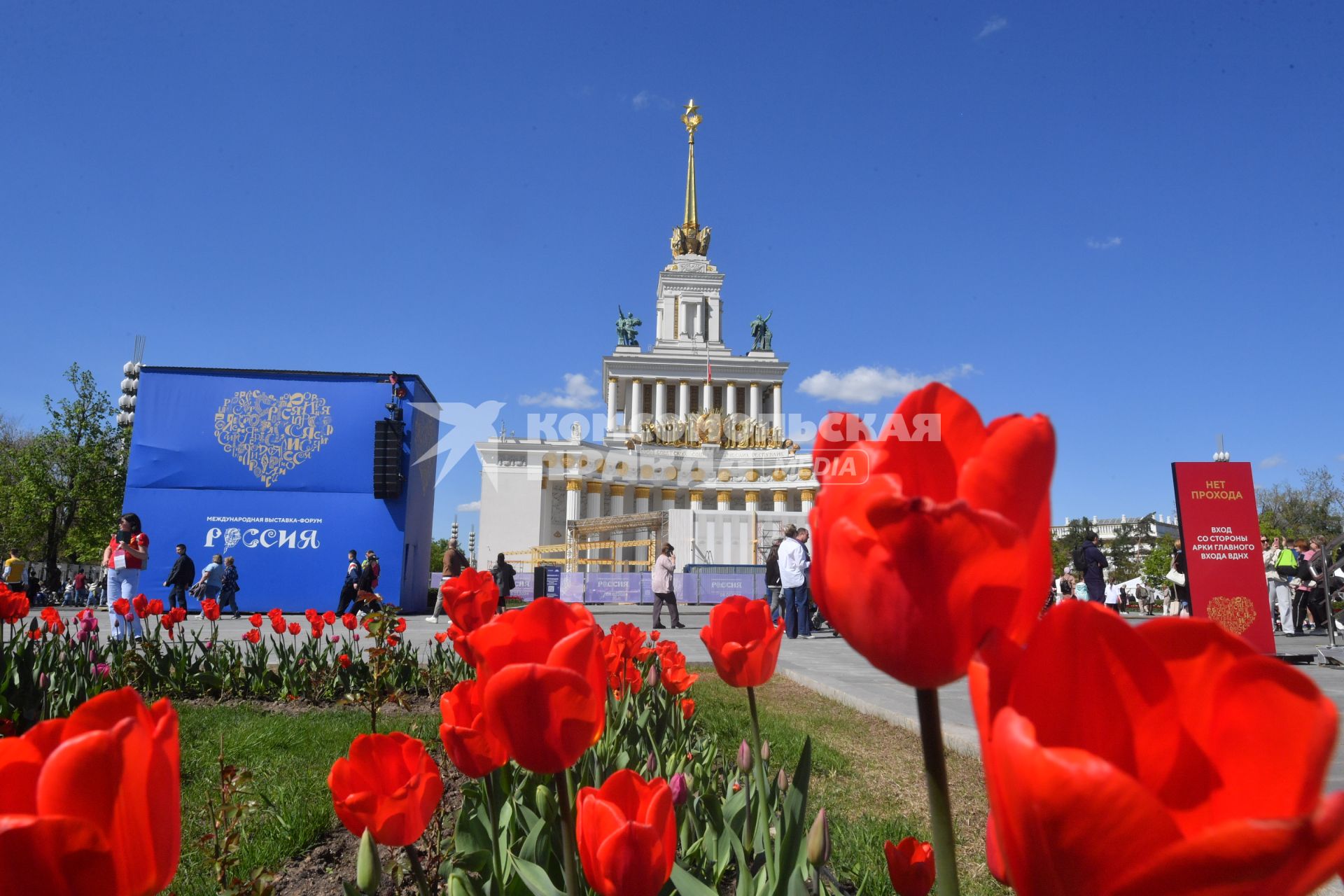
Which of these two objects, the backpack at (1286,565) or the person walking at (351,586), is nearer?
the backpack at (1286,565)

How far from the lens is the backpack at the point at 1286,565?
1279cm

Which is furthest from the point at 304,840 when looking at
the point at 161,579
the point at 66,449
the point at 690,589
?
the point at 66,449

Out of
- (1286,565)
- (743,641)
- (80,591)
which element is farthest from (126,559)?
(80,591)

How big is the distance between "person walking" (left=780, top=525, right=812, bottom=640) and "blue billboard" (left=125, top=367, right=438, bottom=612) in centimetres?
885

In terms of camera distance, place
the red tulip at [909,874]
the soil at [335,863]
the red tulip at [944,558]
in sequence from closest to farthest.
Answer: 1. the red tulip at [944,558]
2. the red tulip at [909,874]
3. the soil at [335,863]

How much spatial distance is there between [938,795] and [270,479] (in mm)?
18994

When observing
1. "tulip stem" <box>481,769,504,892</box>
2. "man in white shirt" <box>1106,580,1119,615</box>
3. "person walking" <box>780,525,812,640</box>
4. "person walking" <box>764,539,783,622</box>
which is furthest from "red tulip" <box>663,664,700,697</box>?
"man in white shirt" <box>1106,580,1119,615</box>

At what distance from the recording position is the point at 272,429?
1762cm

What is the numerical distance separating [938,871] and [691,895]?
0.81 meters

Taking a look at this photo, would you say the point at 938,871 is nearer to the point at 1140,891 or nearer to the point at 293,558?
the point at 1140,891

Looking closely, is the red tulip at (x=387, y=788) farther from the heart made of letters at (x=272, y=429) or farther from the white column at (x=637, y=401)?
the white column at (x=637, y=401)

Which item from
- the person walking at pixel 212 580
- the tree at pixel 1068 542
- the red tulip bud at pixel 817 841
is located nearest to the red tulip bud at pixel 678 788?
the red tulip bud at pixel 817 841

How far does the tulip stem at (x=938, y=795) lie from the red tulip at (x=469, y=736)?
0.74m

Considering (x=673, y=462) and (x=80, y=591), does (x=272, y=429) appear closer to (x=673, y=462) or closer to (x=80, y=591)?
(x=80, y=591)
